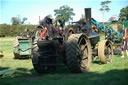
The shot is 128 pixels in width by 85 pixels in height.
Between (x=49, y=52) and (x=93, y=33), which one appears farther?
(x=93, y=33)

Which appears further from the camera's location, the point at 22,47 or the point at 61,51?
the point at 22,47

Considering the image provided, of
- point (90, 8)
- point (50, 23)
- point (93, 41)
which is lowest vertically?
point (93, 41)

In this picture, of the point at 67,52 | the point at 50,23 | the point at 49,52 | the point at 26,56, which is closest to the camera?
the point at 67,52

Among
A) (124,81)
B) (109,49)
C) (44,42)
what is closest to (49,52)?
(44,42)

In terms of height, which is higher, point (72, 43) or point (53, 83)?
point (72, 43)

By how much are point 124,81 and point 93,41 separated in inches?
208

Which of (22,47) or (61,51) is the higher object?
(61,51)

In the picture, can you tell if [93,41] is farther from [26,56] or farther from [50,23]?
[26,56]

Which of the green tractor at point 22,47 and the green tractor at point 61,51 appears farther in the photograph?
the green tractor at point 22,47

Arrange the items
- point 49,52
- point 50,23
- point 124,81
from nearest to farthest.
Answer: point 124,81 < point 49,52 < point 50,23

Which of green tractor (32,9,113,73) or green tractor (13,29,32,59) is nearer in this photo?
green tractor (32,9,113,73)

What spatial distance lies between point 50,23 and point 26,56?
6.10 m

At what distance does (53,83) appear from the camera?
4895mm

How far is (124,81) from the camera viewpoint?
451 cm
